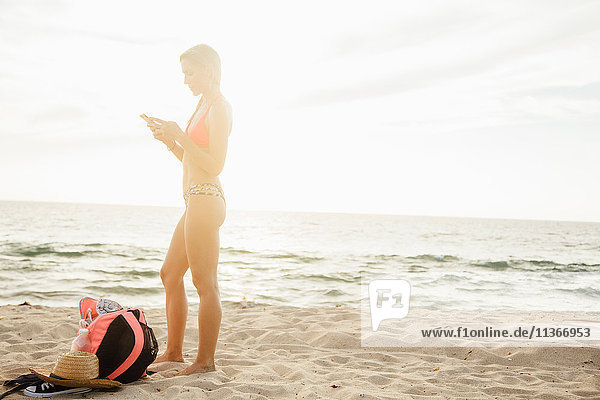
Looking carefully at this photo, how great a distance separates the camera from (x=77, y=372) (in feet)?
9.62

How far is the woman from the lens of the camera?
3.38m

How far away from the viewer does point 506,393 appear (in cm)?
340

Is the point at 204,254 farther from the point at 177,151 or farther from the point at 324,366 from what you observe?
the point at 324,366

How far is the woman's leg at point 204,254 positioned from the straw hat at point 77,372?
0.62 m

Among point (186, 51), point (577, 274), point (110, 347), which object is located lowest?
point (577, 274)

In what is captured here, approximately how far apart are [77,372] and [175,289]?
941 millimetres

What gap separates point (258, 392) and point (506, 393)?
1684 mm

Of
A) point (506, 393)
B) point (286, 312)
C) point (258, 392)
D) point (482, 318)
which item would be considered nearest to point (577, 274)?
point (482, 318)

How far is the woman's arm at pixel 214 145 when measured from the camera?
11.0 ft

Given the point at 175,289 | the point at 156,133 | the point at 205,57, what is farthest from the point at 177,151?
the point at 175,289

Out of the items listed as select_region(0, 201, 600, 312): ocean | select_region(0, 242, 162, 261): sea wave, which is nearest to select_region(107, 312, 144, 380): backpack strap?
select_region(0, 201, 600, 312): ocean

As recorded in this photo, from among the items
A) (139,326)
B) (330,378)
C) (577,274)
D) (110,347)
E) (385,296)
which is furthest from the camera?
(577,274)

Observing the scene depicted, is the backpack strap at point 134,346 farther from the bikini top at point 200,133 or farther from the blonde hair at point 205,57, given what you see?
the blonde hair at point 205,57

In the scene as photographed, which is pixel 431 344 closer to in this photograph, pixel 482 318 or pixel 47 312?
pixel 482 318
